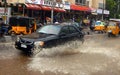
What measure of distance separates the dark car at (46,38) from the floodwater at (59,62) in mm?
307

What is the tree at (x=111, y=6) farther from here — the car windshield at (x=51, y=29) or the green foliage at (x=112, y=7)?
the car windshield at (x=51, y=29)

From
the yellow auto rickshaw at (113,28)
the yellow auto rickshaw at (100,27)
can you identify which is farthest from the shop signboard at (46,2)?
the yellow auto rickshaw at (113,28)

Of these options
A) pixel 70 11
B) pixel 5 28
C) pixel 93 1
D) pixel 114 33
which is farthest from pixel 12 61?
pixel 93 1

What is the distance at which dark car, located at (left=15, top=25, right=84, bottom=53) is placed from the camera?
13586 millimetres

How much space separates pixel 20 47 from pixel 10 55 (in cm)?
59

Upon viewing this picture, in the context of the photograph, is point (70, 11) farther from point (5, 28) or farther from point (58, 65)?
point (58, 65)

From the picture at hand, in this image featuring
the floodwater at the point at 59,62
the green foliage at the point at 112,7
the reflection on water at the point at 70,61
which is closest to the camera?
the floodwater at the point at 59,62

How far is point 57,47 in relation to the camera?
14.8m

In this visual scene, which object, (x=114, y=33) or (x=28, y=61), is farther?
(x=114, y=33)

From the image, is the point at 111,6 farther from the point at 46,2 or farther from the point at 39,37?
the point at 39,37

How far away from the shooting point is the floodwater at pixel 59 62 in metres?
A: 10.9

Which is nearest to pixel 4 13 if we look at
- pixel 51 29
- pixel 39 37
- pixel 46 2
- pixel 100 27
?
pixel 46 2

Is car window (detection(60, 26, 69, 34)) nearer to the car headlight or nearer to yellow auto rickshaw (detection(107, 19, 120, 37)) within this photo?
the car headlight

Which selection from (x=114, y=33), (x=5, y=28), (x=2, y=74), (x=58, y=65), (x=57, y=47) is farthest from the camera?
(x=114, y=33)
